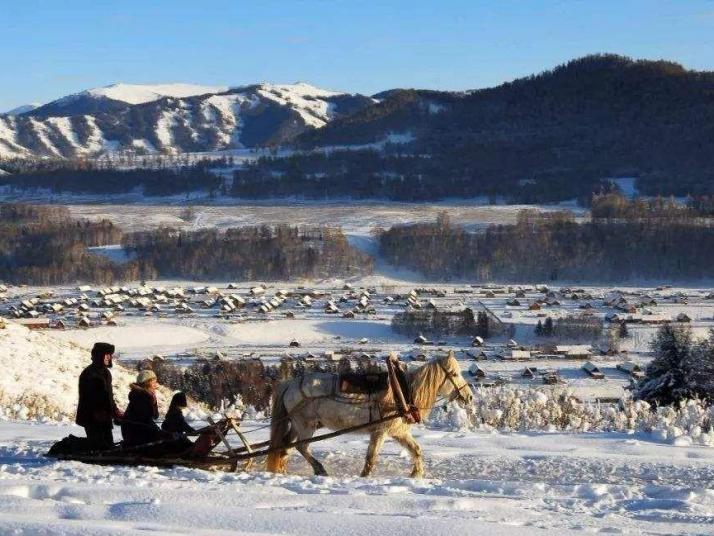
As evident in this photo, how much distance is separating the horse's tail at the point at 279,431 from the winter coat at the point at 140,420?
0.92 meters

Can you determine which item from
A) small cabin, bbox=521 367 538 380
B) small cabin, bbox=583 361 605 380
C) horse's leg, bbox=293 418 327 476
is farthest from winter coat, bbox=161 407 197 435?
small cabin, bbox=583 361 605 380

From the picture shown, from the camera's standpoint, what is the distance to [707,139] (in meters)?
175

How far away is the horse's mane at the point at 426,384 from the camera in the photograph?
27.8 ft

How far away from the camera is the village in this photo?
44031 mm

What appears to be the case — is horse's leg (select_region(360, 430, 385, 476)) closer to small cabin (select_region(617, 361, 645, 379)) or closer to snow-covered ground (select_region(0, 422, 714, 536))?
snow-covered ground (select_region(0, 422, 714, 536))

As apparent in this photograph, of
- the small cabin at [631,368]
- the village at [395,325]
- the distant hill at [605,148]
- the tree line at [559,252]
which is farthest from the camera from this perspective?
the distant hill at [605,148]

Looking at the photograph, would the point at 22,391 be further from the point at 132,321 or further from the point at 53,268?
the point at 53,268

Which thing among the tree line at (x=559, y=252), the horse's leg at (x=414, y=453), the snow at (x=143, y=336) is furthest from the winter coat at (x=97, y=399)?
the tree line at (x=559, y=252)

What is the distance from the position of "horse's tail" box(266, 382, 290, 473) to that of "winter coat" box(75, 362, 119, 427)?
1289 mm

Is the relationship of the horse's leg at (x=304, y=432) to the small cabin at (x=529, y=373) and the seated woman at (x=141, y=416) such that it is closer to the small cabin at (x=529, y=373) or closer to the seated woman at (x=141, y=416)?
the seated woman at (x=141, y=416)

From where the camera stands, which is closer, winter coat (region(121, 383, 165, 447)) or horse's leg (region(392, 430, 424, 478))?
horse's leg (region(392, 430, 424, 478))

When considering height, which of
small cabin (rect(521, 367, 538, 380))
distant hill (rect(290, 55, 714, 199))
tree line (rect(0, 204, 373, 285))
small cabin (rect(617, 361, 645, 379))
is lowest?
small cabin (rect(521, 367, 538, 380))

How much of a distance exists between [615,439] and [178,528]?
5.60 meters

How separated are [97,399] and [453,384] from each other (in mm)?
2908
